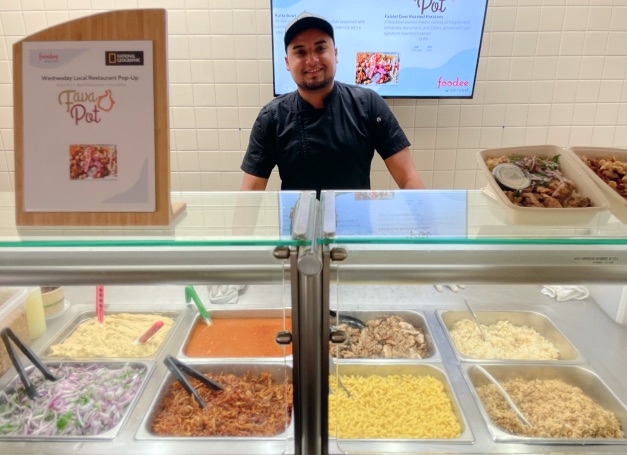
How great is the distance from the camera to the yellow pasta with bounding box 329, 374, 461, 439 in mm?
1256

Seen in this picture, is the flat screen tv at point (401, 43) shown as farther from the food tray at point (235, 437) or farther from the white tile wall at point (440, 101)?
the food tray at point (235, 437)

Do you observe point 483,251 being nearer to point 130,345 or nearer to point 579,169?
point 579,169

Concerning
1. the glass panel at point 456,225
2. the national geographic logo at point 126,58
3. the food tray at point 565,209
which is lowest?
the glass panel at point 456,225

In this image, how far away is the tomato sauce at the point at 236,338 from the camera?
1.60m

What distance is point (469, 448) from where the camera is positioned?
1.21 m

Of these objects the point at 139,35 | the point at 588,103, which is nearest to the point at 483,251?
the point at 139,35

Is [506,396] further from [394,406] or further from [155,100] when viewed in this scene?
[155,100]

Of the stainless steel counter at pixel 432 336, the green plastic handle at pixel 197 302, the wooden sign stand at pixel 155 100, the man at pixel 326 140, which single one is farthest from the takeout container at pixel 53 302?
the man at pixel 326 140

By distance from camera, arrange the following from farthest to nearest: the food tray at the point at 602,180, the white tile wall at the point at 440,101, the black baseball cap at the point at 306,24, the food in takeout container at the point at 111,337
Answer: the white tile wall at the point at 440,101, the black baseball cap at the point at 306,24, the food in takeout container at the point at 111,337, the food tray at the point at 602,180

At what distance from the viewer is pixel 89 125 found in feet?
3.29

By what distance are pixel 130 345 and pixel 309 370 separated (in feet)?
2.77

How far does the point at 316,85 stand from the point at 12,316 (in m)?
1.66

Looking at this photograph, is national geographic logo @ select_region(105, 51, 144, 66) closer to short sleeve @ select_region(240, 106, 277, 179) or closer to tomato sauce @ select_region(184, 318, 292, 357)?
tomato sauce @ select_region(184, 318, 292, 357)

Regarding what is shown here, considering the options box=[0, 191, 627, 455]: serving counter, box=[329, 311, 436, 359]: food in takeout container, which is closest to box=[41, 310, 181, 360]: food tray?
box=[0, 191, 627, 455]: serving counter
